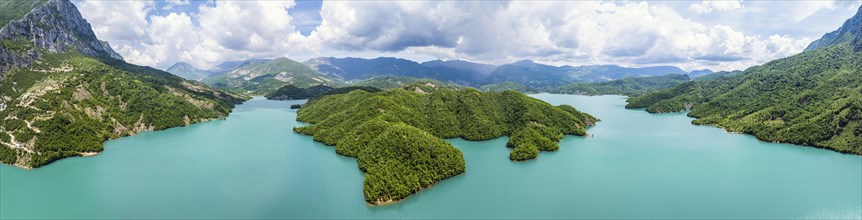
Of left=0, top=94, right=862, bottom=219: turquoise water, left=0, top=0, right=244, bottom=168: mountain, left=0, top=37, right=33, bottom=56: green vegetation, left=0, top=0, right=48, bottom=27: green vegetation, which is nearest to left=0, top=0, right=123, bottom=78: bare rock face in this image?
left=0, top=37, right=33, bottom=56: green vegetation

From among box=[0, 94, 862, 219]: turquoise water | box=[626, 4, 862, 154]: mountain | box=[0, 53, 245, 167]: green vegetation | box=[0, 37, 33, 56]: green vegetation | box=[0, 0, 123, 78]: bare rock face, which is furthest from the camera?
box=[0, 37, 33, 56]: green vegetation

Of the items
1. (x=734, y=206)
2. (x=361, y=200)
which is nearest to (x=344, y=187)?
(x=361, y=200)

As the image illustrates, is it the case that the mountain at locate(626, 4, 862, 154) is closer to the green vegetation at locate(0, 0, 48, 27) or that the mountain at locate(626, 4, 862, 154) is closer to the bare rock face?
the bare rock face

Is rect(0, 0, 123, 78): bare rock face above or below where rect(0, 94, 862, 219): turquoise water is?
above

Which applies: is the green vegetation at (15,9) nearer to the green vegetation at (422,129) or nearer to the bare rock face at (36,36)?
the bare rock face at (36,36)

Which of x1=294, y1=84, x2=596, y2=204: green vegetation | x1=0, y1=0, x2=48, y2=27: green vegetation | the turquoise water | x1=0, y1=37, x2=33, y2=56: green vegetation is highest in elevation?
x1=0, y1=0, x2=48, y2=27: green vegetation

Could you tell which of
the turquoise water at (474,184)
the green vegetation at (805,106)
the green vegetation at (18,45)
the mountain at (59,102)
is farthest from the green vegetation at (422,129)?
the green vegetation at (18,45)
